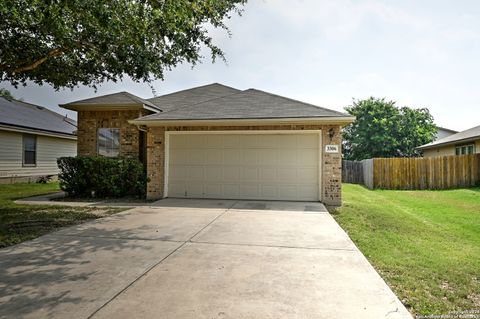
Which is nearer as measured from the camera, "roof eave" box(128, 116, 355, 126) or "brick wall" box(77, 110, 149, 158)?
"roof eave" box(128, 116, 355, 126)

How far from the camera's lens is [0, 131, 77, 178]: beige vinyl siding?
13566mm

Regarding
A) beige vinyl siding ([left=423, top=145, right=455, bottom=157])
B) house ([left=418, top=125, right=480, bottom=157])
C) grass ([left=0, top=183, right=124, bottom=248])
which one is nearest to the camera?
grass ([left=0, top=183, right=124, bottom=248])

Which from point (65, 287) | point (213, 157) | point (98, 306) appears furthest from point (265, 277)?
point (213, 157)

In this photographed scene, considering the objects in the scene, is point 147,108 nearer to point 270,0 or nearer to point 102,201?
point 102,201

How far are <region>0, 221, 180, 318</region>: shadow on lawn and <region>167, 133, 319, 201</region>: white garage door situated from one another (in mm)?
4772

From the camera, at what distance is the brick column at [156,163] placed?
31.8 ft

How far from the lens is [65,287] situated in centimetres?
296

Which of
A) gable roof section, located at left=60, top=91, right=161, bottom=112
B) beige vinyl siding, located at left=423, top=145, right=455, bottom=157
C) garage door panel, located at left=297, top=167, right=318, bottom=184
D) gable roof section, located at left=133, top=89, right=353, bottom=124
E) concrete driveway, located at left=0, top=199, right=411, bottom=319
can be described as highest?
gable roof section, located at left=60, top=91, right=161, bottom=112

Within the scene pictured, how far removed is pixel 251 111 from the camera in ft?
30.2

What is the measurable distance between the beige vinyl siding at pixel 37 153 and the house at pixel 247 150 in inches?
335

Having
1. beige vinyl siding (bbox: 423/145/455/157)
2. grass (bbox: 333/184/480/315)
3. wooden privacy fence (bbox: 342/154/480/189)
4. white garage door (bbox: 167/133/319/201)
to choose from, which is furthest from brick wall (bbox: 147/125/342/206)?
beige vinyl siding (bbox: 423/145/455/157)

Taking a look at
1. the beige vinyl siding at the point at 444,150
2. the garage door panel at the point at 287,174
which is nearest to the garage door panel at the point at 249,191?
the garage door panel at the point at 287,174

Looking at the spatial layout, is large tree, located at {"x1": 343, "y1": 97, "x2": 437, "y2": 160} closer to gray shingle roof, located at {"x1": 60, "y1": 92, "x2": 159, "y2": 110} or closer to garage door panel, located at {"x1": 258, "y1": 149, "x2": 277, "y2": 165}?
garage door panel, located at {"x1": 258, "y1": 149, "x2": 277, "y2": 165}

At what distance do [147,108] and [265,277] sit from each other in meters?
9.42
